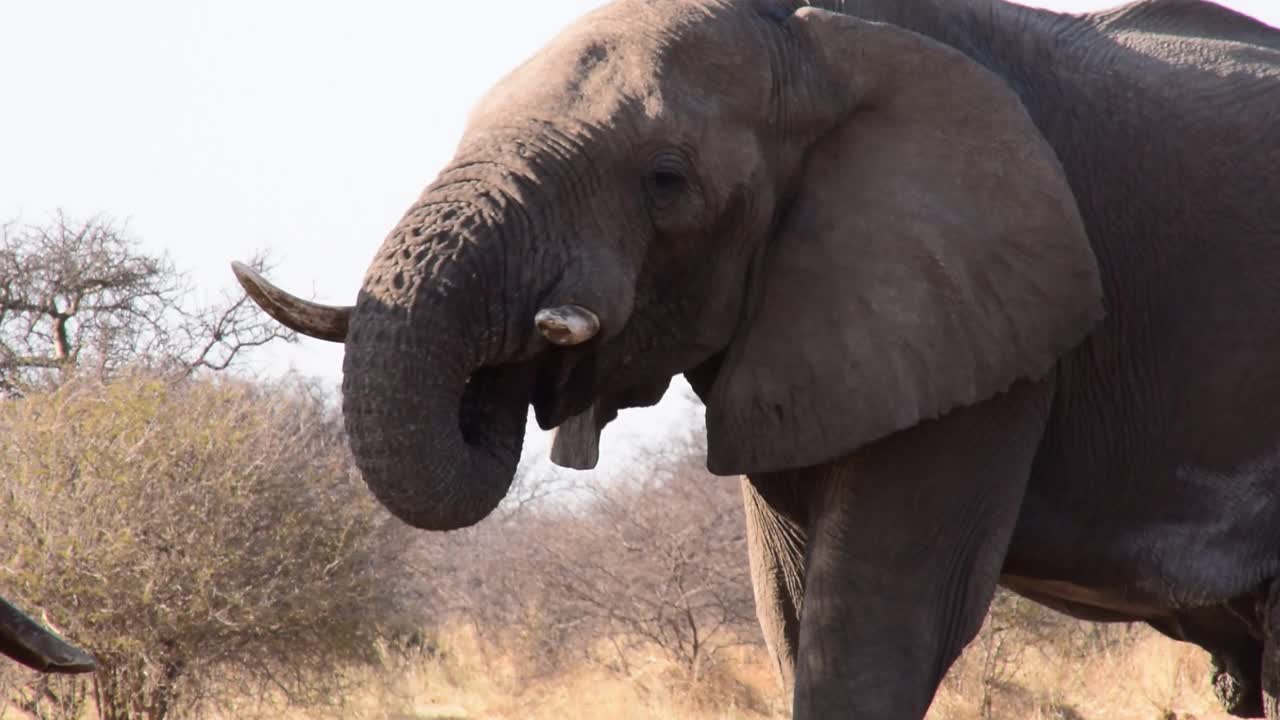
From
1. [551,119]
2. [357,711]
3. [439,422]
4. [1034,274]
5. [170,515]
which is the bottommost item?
[357,711]

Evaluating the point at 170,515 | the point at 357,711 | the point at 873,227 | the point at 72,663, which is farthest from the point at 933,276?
the point at 357,711

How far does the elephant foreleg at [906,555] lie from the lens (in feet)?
12.8

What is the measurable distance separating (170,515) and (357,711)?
2.98m

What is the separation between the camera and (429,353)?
342cm

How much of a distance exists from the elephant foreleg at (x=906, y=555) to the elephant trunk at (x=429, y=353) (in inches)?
30.5

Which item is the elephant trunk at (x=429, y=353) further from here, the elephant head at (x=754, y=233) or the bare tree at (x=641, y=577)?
the bare tree at (x=641, y=577)

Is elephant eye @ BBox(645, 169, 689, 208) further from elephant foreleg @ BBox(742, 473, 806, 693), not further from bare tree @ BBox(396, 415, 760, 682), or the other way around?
bare tree @ BBox(396, 415, 760, 682)

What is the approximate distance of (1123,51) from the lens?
172 inches

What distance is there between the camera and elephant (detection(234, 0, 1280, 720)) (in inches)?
141

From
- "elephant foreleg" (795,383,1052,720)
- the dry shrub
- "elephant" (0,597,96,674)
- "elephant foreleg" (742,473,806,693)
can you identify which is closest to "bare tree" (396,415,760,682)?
the dry shrub

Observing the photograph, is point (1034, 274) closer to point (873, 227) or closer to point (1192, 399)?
point (873, 227)

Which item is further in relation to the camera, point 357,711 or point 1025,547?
point 357,711

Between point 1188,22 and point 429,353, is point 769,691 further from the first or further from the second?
point 429,353

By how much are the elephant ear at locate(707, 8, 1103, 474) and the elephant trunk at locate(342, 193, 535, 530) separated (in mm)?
602
